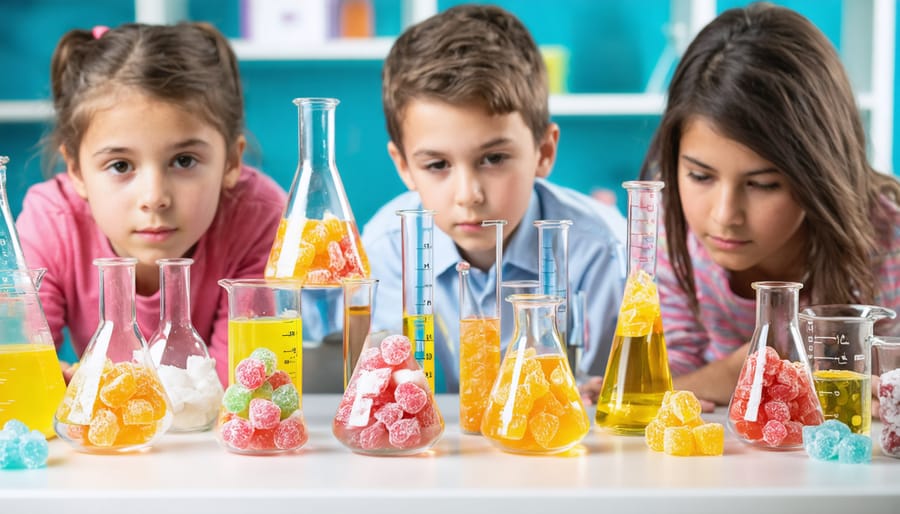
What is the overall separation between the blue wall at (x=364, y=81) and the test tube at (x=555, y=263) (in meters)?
2.48

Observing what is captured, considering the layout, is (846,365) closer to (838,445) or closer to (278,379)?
(838,445)

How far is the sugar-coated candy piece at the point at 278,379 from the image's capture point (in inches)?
42.1

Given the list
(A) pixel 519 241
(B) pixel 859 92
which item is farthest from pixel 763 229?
(B) pixel 859 92

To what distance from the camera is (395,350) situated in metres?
1.05

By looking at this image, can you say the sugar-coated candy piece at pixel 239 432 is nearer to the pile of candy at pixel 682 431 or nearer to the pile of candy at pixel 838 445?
the pile of candy at pixel 682 431

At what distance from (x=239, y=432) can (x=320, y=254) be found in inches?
10.0

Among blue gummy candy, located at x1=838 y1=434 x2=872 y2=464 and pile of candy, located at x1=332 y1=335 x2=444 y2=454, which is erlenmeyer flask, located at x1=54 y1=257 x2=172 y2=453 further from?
blue gummy candy, located at x1=838 y1=434 x2=872 y2=464

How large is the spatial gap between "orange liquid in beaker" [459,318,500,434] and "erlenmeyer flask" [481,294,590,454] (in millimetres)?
74

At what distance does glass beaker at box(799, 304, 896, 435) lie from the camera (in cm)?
108

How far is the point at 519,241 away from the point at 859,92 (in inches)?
74.2

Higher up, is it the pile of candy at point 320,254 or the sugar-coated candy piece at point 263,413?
the pile of candy at point 320,254

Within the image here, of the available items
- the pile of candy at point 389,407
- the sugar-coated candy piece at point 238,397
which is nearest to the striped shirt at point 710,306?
the pile of candy at point 389,407

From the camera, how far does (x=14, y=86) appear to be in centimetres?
362

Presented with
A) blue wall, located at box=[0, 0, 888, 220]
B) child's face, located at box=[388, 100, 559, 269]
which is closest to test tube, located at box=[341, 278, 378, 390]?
child's face, located at box=[388, 100, 559, 269]
